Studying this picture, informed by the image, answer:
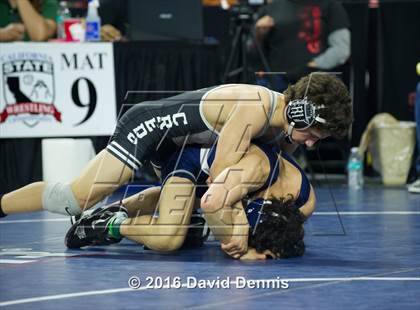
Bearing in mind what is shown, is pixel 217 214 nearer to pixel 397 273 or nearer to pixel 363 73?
pixel 397 273

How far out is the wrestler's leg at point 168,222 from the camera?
5.17 m

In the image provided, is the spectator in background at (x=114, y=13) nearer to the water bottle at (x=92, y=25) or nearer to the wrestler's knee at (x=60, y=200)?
the water bottle at (x=92, y=25)

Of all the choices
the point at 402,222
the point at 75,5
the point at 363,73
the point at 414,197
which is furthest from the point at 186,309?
the point at 75,5

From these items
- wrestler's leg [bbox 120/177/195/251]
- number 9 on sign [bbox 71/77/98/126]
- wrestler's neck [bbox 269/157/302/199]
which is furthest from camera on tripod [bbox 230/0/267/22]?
wrestler's leg [bbox 120/177/195/251]

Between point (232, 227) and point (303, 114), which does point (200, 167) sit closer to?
point (232, 227)

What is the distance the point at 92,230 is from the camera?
5301mm

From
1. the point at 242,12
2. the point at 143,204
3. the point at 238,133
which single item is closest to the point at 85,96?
the point at 242,12

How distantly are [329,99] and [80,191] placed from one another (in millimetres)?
1389

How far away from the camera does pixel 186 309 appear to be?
12.3 ft

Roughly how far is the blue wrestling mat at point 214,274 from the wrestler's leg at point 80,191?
0.24 metres

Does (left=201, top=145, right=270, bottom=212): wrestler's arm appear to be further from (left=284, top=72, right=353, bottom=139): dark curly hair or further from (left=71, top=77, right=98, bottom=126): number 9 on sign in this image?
(left=71, top=77, right=98, bottom=126): number 9 on sign

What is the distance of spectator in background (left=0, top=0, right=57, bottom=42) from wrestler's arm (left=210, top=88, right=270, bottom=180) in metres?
3.66

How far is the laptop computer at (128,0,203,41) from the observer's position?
8438 millimetres

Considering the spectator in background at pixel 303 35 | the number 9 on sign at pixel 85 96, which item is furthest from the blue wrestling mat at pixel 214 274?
the spectator in background at pixel 303 35
